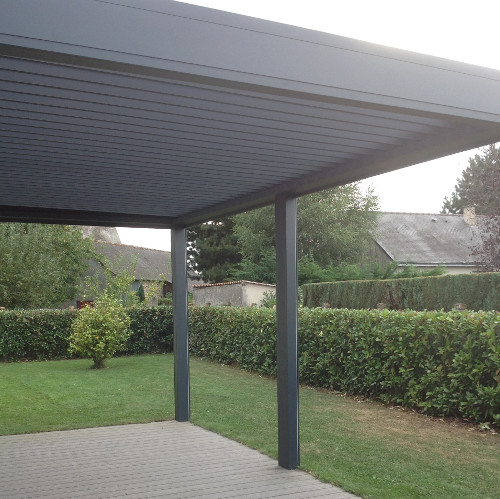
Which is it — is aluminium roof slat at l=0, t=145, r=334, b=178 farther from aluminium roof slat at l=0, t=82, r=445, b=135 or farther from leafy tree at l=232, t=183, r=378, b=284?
leafy tree at l=232, t=183, r=378, b=284

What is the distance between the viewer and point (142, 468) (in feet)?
20.1

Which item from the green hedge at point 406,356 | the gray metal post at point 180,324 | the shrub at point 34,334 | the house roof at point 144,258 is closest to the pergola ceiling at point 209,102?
the gray metal post at point 180,324

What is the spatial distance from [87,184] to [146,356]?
12332 millimetres

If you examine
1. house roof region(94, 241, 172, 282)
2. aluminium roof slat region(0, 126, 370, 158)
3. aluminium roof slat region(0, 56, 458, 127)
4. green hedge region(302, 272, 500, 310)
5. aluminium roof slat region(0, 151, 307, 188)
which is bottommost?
green hedge region(302, 272, 500, 310)

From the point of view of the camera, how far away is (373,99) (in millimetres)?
3461

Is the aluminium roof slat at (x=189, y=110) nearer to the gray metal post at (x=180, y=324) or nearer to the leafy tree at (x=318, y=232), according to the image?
the gray metal post at (x=180, y=324)

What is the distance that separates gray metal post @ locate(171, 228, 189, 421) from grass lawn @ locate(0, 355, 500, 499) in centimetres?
32

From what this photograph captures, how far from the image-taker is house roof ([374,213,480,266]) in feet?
117

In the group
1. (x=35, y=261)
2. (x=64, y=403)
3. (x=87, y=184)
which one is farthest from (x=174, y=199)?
(x=35, y=261)

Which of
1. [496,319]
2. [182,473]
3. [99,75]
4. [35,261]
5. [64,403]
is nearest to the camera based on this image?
[99,75]

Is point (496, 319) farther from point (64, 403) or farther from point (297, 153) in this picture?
point (64, 403)

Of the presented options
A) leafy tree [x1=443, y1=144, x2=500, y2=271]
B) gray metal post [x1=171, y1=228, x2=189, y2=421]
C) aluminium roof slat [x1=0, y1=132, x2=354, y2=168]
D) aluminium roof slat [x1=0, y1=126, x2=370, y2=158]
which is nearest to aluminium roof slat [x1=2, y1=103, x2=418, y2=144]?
aluminium roof slat [x1=0, y1=126, x2=370, y2=158]

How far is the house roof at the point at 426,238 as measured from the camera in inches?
1401

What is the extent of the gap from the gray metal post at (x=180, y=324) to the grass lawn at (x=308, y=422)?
32 centimetres
